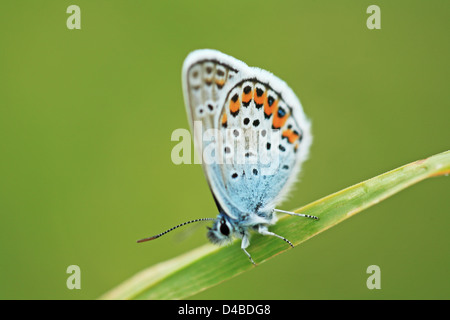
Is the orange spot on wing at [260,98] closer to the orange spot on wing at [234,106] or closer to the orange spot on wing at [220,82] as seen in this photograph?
the orange spot on wing at [234,106]

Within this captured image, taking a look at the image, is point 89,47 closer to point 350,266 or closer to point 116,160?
point 116,160

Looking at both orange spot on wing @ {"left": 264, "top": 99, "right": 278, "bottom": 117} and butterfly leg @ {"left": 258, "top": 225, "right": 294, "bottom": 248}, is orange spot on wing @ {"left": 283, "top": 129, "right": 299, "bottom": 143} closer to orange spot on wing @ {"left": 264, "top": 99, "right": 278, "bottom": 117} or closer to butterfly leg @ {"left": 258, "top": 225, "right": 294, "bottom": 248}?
orange spot on wing @ {"left": 264, "top": 99, "right": 278, "bottom": 117}

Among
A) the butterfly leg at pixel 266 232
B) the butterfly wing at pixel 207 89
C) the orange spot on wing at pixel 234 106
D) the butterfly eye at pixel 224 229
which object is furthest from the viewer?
the orange spot on wing at pixel 234 106

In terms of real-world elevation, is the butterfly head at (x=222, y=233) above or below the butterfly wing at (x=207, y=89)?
below

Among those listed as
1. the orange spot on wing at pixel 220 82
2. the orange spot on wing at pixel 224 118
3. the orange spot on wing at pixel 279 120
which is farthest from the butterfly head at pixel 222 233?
the orange spot on wing at pixel 220 82

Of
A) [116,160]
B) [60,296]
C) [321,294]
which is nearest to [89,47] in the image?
→ [116,160]
